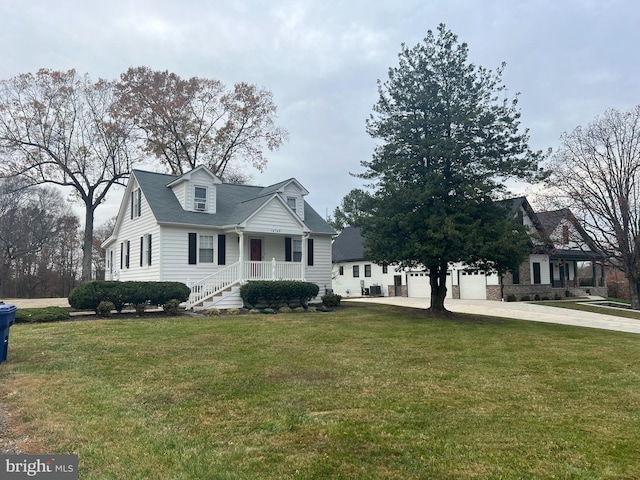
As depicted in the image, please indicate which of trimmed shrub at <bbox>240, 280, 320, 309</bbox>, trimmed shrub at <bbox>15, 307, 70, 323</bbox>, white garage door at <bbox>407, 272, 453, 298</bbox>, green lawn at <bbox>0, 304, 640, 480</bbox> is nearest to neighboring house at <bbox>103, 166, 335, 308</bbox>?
trimmed shrub at <bbox>240, 280, 320, 309</bbox>

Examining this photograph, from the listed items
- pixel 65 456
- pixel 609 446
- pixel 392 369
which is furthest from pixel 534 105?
pixel 65 456

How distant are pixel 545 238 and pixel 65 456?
83.4ft

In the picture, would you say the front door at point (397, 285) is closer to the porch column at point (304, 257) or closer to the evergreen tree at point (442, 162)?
the porch column at point (304, 257)

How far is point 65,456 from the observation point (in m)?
3.79

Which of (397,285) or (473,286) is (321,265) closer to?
(473,286)

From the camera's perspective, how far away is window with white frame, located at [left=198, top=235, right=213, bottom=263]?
19.6 metres

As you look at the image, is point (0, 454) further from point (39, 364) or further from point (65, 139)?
point (65, 139)

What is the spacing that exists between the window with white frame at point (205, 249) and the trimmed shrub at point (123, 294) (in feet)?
10.2

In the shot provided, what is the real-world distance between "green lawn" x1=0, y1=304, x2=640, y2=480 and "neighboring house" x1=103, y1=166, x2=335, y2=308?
7.93m

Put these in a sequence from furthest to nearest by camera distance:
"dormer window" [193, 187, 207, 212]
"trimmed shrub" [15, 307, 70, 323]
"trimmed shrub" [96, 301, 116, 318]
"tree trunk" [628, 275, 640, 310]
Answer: "tree trunk" [628, 275, 640, 310], "dormer window" [193, 187, 207, 212], "trimmed shrub" [96, 301, 116, 318], "trimmed shrub" [15, 307, 70, 323]

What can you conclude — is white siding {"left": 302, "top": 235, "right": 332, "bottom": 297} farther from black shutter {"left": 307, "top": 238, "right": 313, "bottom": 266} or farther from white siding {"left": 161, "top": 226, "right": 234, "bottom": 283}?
white siding {"left": 161, "top": 226, "right": 234, "bottom": 283}

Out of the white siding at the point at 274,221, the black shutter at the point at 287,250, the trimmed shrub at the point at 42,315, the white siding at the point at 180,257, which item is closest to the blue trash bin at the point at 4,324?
the trimmed shrub at the point at 42,315

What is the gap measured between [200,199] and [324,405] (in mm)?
16669

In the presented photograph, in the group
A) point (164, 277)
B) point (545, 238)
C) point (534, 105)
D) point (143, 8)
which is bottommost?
point (164, 277)
